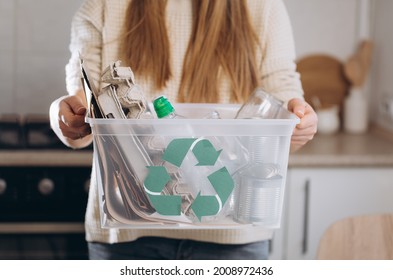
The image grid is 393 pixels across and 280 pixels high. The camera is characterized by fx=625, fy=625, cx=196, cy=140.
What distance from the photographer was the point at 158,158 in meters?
0.69

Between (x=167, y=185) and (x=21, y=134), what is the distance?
1.78ft

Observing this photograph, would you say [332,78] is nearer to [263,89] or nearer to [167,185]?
[263,89]

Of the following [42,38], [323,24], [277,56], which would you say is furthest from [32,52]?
→ [323,24]

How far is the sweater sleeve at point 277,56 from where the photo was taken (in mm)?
835

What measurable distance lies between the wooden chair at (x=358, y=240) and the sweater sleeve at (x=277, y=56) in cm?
23

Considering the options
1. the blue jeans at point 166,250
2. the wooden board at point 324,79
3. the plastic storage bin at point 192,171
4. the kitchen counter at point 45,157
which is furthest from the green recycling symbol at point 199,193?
the wooden board at point 324,79

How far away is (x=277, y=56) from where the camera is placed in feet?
2.75

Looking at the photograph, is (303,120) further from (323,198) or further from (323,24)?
(323,198)

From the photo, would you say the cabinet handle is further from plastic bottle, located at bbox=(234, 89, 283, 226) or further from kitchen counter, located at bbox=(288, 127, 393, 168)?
plastic bottle, located at bbox=(234, 89, 283, 226)

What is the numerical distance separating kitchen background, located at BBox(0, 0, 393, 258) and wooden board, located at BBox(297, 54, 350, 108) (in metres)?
0.04

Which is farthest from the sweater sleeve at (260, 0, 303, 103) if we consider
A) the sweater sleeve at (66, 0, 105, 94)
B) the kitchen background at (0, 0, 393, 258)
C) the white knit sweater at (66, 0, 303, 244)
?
the sweater sleeve at (66, 0, 105, 94)

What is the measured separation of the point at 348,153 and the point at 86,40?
0.63m

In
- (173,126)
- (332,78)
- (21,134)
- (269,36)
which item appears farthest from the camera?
(332,78)
